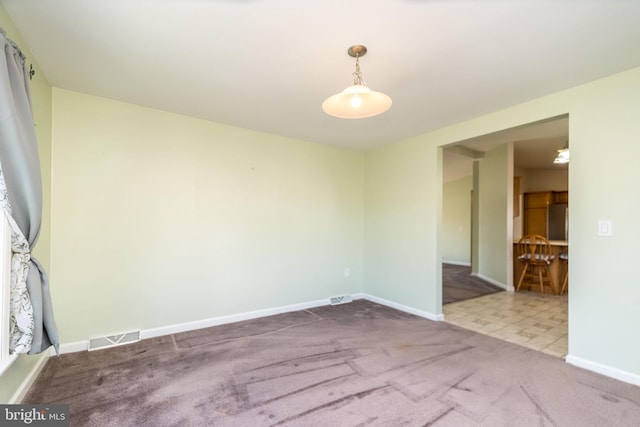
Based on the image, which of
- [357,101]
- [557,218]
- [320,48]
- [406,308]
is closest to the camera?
[357,101]

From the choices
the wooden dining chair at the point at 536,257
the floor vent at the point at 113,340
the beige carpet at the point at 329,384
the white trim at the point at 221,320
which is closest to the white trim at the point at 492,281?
the wooden dining chair at the point at 536,257

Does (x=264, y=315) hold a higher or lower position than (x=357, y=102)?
lower

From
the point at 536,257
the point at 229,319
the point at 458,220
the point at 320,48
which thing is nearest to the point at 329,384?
the point at 229,319

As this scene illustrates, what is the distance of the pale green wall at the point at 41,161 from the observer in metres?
1.68

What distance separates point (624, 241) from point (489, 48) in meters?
1.79

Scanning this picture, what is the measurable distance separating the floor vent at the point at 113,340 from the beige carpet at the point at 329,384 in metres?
0.09

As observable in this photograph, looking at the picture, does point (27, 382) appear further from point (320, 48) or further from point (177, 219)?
point (320, 48)

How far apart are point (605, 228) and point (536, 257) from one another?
2.85 m

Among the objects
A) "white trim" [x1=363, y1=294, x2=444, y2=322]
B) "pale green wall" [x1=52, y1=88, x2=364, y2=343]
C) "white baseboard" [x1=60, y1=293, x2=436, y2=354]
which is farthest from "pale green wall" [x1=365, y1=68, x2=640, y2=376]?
"pale green wall" [x1=52, y1=88, x2=364, y2=343]

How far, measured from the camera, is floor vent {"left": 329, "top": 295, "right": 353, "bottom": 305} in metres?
4.22

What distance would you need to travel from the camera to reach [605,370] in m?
2.22

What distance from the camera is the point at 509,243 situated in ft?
17.1

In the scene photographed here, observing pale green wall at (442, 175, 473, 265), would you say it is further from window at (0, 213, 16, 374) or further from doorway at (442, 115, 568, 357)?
window at (0, 213, 16, 374)

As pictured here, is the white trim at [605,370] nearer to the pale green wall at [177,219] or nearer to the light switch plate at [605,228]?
the light switch plate at [605,228]
